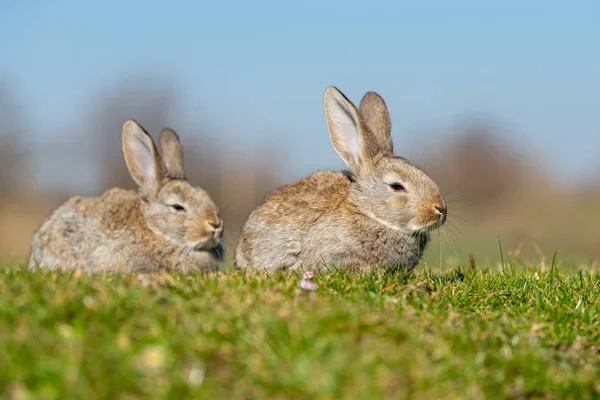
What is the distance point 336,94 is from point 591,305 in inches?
150

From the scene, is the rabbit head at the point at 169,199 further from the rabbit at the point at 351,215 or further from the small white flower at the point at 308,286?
the small white flower at the point at 308,286

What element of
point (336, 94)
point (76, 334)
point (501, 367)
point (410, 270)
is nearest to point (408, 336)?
point (501, 367)

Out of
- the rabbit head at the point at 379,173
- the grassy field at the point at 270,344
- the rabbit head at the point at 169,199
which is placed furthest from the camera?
the rabbit head at the point at 169,199

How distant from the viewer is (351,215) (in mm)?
8914

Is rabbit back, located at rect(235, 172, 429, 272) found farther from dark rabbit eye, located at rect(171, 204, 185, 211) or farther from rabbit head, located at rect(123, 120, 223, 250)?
dark rabbit eye, located at rect(171, 204, 185, 211)

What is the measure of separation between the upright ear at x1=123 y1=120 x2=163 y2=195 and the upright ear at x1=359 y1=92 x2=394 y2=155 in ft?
9.70

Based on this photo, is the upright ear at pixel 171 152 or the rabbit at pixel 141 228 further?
the upright ear at pixel 171 152

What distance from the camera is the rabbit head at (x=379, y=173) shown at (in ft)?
28.9

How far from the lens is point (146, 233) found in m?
10.3

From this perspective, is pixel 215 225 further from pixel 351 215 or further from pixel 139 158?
pixel 351 215

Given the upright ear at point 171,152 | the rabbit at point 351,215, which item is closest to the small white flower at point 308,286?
the rabbit at point 351,215

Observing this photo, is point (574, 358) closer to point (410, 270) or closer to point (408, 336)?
point (408, 336)

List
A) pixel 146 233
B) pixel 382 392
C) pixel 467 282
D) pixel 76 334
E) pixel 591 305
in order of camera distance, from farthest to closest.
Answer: pixel 146 233 → pixel 467 282 → pixel 591 305 → pixel 76 334 → pixel 382 392

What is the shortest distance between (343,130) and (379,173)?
76 cm
